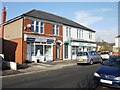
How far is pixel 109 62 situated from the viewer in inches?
412

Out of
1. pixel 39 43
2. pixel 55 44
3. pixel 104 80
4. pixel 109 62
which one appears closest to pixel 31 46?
pixel 39 43

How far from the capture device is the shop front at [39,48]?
2425 centimetres

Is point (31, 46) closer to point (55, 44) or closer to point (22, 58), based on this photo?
point (22, 58)

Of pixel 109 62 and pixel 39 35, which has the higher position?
pixel 39 35

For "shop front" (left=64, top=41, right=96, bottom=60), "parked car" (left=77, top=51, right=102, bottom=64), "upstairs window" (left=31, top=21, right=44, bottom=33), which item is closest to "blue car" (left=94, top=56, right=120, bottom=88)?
"parked car" (left=77, top=51, right=102, bottom=64)

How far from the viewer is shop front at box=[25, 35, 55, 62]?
24.2m

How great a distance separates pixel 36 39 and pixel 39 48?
60.5 inches

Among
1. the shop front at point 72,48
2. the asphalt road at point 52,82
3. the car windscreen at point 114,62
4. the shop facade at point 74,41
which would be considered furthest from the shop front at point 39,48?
the car windscreen at point 114,62

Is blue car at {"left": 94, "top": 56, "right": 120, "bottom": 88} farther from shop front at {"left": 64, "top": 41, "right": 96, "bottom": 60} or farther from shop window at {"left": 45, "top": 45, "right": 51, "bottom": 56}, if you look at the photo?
shop front at {"left": 64, "top": 41, "right": 96, "bottom": 60}

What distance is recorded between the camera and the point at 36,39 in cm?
2481

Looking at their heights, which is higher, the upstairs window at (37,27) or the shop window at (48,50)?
the upstairs window at (37,27)

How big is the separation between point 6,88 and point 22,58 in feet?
46.3

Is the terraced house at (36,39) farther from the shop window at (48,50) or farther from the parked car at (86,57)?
the parked car at (86,57)

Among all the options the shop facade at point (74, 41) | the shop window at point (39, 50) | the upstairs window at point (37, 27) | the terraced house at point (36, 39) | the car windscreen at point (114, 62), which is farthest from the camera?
the shop facade at point (74, 41)
